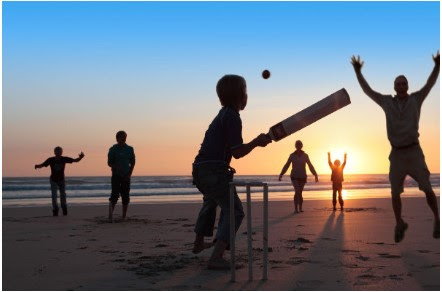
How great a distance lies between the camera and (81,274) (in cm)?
663

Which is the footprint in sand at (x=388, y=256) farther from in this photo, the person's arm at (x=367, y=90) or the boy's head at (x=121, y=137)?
the boy's head at (x=121, y=137)

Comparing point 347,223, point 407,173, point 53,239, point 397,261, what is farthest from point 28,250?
point 347,223

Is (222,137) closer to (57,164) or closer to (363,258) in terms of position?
(363,258)

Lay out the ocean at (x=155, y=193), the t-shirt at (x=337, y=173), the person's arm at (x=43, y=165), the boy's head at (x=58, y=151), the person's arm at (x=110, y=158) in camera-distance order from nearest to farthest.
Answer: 1. the person's arm at (x=110, y=158)
2. the person's arm at (x=43, y=165)
3. the boy's head at (x=58, y=151)
4. the t-shirt at (x=337, y=173)
5. the ocean at (x=155, y=193)

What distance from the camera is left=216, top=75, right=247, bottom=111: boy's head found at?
21.2 ft

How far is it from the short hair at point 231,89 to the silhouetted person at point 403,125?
1.82 metres

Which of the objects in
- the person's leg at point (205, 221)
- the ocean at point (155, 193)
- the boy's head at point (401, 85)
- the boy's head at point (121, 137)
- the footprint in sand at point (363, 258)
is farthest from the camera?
the ocean at point (155, 193)

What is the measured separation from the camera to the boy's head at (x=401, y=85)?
4.62 m

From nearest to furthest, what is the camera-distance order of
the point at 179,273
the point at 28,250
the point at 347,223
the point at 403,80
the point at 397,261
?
1. the point at 403,80
2. the point at 179,273
3. the point at 397,261
4. the point at 28,250
5. the point at 347,223

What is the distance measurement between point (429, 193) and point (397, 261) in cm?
267

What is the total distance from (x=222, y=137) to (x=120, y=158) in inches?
270

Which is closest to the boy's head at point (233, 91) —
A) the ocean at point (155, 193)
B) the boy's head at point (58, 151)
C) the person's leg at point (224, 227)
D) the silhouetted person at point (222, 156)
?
the silhouetted person at point (222, 156)

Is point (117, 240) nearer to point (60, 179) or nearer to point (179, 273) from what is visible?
point (179, 273)

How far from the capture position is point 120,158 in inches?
508
